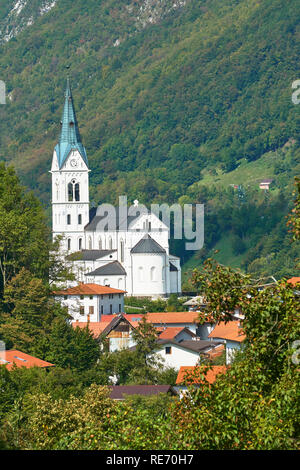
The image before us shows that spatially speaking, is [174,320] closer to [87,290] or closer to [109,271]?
[87,290]

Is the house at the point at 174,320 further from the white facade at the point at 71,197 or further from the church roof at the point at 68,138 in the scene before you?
the church roof at the point at 68,138

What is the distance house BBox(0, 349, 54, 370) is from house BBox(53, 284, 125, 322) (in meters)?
20.9

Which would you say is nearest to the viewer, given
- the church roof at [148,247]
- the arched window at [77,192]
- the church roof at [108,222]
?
the church roof at [148,247]

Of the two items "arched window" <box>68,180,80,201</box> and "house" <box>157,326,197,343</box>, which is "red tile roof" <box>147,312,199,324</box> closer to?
"house" <box>157,326,197,343</box>

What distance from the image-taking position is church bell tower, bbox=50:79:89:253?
355ft

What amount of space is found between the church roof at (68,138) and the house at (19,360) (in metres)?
58.4

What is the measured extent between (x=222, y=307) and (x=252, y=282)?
2.24 feet

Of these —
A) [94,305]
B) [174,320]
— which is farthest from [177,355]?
[94,305]

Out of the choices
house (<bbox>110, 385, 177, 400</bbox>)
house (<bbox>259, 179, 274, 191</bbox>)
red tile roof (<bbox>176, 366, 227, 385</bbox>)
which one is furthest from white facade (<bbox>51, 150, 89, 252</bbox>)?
house (<bbox>259, 179, 274, 191</bbox>)

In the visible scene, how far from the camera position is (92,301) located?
78938 millimetres

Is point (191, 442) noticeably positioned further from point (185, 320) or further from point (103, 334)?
point (185, 320)

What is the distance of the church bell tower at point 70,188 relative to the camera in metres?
108

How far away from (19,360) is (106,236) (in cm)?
5446

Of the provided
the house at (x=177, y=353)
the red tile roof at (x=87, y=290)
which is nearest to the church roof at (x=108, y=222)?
the red tile roof at (x=87, y=290)
